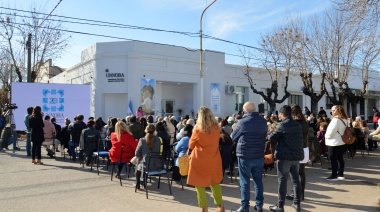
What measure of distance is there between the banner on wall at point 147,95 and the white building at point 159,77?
8.2 inches

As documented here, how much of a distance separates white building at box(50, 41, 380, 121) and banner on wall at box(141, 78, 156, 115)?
208mm

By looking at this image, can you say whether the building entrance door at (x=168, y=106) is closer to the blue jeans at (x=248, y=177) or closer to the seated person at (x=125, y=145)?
the seated person at (x=125, y=145)

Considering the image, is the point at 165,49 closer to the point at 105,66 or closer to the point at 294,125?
the point at 105,66

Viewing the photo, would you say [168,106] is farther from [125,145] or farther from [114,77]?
[125,145]

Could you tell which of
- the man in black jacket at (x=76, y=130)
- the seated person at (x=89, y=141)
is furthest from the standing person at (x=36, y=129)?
the seated person at (x=89, y=141)

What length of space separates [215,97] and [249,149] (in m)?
19.5

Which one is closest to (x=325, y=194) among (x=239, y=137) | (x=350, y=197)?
(x=350, y=197)

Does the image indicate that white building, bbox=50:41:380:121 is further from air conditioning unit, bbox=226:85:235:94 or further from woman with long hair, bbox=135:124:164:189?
woman with long hair, bbox=135:124:164:189

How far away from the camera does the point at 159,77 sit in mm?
22281

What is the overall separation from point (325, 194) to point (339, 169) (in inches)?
67.0

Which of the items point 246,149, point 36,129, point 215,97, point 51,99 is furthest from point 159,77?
point 246,149

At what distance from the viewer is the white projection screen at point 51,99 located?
16.8m

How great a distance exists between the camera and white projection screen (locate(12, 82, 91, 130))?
16.8m

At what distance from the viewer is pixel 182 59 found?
2317 cm
